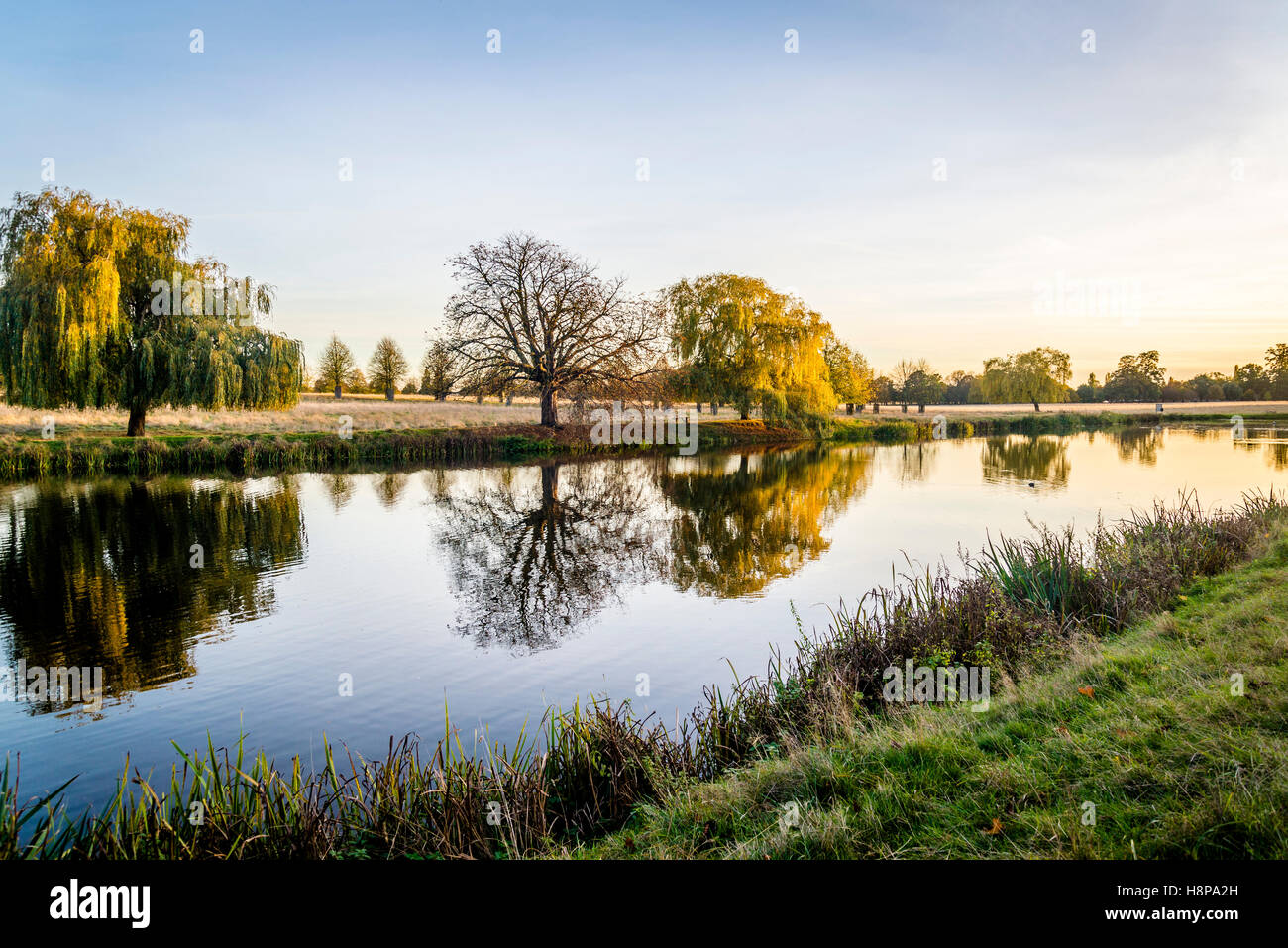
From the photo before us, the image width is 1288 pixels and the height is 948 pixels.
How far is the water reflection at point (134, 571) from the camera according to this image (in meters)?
9.12

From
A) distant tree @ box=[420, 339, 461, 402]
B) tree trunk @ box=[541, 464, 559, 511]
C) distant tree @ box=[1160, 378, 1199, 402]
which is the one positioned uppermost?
distant tree @ box=[1160, 378, 1199, 402]

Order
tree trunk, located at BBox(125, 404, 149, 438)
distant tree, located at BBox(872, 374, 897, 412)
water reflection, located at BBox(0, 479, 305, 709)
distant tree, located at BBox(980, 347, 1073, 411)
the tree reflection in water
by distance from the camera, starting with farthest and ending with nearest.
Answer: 1. distant tree, located at BBox(872, 374, 897, 412)
2. distant tree, located at BBox(980, 347, 1073, 411)
3. tree trunk, located at BBox(125, 404, 149, 438)
4. the tree reflection in water
5. water reflection, located at BBox(0, 479, 305, 709)

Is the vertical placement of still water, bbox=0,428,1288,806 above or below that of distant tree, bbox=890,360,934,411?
below

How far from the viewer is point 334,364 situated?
261ft

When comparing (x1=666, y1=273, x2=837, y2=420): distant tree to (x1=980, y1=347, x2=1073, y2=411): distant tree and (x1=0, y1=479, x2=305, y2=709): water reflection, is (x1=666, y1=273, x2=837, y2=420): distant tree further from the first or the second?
(x1=980, y1=347, x2=1073, y2=411): distant tree

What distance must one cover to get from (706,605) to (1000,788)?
7.58m

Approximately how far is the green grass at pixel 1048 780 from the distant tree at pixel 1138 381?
131 metres

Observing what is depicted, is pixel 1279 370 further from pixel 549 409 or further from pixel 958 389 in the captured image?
pixel 549 409

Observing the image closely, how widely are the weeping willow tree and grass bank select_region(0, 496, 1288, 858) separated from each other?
2683 cm

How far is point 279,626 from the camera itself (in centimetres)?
1023

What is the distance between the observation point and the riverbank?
2661cm

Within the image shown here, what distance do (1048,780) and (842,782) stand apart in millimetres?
1162

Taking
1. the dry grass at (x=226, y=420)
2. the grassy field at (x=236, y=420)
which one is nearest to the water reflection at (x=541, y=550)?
the grassy field at (x=236, y=420)

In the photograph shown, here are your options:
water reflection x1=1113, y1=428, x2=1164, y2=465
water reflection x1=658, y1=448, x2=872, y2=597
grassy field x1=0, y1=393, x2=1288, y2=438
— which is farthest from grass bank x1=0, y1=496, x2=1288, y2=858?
water reflection x1=1113, y1=428, x2=1164, y2=465
